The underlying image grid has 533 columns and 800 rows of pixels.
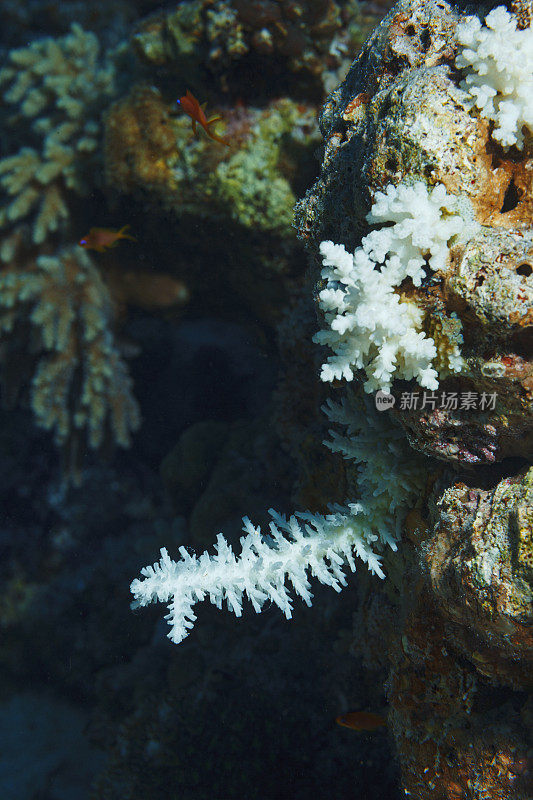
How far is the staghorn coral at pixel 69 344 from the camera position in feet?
15.0

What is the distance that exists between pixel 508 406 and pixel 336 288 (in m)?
0.66

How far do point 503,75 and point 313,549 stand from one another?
69.0 inches

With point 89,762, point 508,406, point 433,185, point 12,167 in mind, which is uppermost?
point 12,167

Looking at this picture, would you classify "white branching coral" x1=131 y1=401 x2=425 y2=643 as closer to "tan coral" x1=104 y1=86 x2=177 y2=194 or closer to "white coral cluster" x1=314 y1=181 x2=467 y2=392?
"white coral cluster" x1=314 y1=181 x2=467 y2=392

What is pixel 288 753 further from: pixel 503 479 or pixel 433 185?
pixel 433 185

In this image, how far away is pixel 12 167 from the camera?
4.45m

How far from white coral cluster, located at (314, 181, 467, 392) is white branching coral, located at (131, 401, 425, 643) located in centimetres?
52

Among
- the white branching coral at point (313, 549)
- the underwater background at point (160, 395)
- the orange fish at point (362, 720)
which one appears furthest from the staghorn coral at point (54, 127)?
the orange fish at point (362, 720)

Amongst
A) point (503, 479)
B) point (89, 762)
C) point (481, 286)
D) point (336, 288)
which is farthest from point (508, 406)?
point (89, 762)

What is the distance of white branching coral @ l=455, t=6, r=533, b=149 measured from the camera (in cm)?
160

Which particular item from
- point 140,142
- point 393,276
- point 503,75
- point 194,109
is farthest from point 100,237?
point 503,75

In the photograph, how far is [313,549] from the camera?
2.04m

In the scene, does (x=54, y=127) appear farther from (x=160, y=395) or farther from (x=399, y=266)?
(x=399, y=266)

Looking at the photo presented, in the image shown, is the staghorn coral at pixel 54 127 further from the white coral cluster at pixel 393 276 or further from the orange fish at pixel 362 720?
the orange fish at pixel 362 720
